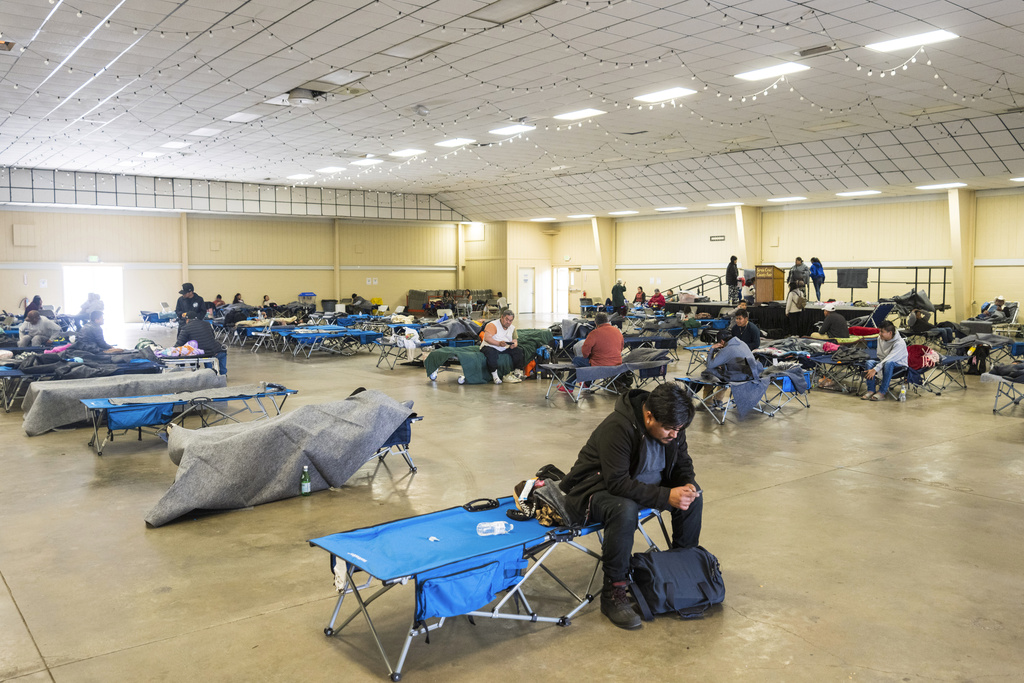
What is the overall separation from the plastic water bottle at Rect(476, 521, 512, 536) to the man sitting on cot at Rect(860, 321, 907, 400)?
7.67 meters

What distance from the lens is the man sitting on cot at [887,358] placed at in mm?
9836

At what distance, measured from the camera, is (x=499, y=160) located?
813 inches

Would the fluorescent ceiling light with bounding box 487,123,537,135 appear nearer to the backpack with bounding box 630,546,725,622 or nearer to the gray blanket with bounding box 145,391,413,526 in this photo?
the gray blanket with bounding box 145,391,413,526

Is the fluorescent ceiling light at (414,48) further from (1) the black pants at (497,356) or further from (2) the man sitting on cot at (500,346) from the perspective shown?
(1) the black pants at (497,356)

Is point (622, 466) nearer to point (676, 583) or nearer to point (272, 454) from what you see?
point (676, 583)

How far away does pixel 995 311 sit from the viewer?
57.4ft

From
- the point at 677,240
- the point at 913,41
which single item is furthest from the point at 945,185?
the point at 913,41

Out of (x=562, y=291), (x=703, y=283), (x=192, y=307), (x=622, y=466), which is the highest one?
(x=703, y=283)

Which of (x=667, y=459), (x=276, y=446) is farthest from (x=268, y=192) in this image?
(x=667, y=459)

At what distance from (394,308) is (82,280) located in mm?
11054

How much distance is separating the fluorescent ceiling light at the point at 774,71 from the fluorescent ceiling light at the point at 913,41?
1.17 metres

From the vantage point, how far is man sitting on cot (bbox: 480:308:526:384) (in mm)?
11469

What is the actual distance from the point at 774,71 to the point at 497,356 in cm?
579

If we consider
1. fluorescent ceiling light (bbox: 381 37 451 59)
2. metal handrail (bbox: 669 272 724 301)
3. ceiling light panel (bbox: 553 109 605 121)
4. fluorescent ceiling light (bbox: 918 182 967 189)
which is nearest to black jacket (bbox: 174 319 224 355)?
fluorescent ceiling light (bbox: 381 37 451 59)
